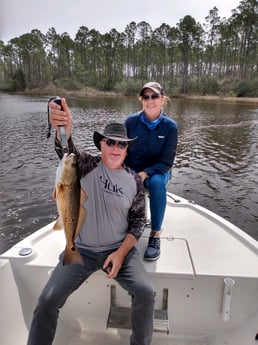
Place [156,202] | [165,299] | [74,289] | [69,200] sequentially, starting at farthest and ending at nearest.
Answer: [156,202] < [165,299] < [74,289] < [69,200]

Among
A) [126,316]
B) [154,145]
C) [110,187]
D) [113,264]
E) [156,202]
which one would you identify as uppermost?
[154,145]

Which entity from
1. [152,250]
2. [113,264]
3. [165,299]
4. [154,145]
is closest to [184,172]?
Result: [154,145]

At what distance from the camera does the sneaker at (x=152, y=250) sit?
264 centimetres

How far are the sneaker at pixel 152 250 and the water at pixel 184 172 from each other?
4.05 metres

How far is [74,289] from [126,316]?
2.23 feet

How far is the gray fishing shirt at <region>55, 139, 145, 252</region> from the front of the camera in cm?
235

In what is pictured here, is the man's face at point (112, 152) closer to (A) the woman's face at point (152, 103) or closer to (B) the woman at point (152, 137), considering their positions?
(B) the woman at point (152, 137)

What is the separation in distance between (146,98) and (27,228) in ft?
15.4

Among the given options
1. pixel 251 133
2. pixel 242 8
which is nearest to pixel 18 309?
pixel 251 133

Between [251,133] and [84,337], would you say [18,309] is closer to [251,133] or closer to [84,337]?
[84,337]

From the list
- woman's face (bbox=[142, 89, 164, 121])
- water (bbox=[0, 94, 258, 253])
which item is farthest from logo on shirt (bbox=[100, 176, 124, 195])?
water (bbox=[0, 94, 258, 253])

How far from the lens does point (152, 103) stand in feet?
10.5

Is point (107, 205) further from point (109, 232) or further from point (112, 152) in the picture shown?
point (112, 152)

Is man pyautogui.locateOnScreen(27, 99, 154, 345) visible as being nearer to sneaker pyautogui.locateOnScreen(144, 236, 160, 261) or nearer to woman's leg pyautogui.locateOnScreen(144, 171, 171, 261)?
sneaker pyautogui.locateOnScreen(144, 236, 160, 261)
